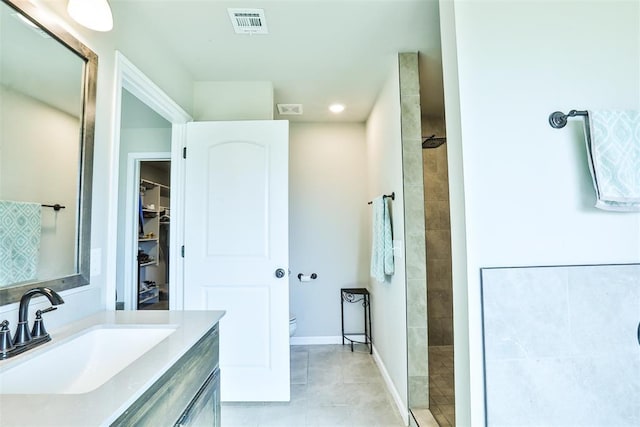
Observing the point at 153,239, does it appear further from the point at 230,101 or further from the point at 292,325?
the point at 230,101

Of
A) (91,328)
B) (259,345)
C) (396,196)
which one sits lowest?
(259,345)

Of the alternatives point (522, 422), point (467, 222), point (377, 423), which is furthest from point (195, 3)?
point (377, 423)

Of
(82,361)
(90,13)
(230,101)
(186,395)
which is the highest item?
(230,101)

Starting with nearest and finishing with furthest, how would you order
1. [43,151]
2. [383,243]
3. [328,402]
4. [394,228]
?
1. [43,151]
2. [328,402]
3. [394,228]
4. [383,243]

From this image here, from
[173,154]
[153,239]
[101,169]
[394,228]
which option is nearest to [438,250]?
[394,228]

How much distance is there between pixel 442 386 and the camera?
2.38 metres

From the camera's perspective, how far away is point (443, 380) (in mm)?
2488

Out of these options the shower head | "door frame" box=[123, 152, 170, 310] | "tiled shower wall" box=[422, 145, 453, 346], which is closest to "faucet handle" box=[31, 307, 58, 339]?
"door frame" box=[123, 152, 170, 310]

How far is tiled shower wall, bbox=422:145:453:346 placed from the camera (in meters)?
3.20

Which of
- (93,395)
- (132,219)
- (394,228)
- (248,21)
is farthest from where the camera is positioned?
(132,219)

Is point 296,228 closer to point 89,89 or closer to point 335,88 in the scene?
point 335,88

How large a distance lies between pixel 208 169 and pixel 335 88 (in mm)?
1247

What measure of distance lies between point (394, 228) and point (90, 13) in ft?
6.54

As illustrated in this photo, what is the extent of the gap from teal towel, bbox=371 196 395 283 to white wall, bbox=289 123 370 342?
33.8 inches
